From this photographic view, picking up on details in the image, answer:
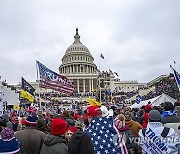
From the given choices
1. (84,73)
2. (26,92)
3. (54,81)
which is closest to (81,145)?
(54,81)

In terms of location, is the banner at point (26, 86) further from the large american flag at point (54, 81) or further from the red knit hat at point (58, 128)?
the red knit hat at point (58, 128)

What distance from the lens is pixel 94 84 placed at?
340 ft

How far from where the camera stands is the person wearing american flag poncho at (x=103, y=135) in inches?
172

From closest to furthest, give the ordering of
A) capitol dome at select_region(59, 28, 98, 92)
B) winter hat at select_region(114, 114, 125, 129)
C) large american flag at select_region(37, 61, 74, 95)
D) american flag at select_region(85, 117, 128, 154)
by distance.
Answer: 1. american flag at select_region(85, 117, 128, 154)
2. winter hat at select_region(114, 114, 125, 129)
3. large american flag at select_region(37, 61, 74, 95)
4. capitol dome at select_region(59, 28, 98, 92)

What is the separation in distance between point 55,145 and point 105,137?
72 centimetres

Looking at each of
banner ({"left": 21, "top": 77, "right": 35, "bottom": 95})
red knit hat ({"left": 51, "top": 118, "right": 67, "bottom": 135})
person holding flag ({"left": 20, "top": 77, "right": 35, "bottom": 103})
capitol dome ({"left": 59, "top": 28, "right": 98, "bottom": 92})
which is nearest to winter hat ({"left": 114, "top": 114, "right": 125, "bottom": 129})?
red knit hat ({"left": 51, "top": 118, "right": 67, "bottom": 135})

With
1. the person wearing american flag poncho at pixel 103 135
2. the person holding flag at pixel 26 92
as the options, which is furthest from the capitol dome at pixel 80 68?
the person wearing american flag poncho at pixel 103 135

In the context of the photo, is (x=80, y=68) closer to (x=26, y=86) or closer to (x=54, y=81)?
(x=26, y=86)

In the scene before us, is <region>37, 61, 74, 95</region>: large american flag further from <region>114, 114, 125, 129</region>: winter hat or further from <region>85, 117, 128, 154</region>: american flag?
<region>85, 117, 128, 154</region>: american flag

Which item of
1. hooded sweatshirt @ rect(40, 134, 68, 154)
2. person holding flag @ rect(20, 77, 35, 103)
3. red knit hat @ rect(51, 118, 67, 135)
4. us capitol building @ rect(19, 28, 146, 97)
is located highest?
us capitol building @ rect(19, 28, 146, 97)

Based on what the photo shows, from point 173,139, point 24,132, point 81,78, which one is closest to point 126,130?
point 173,139

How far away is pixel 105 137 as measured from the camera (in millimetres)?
4418

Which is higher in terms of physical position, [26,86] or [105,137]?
[26,86]

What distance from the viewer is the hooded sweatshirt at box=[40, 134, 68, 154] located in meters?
4.23
